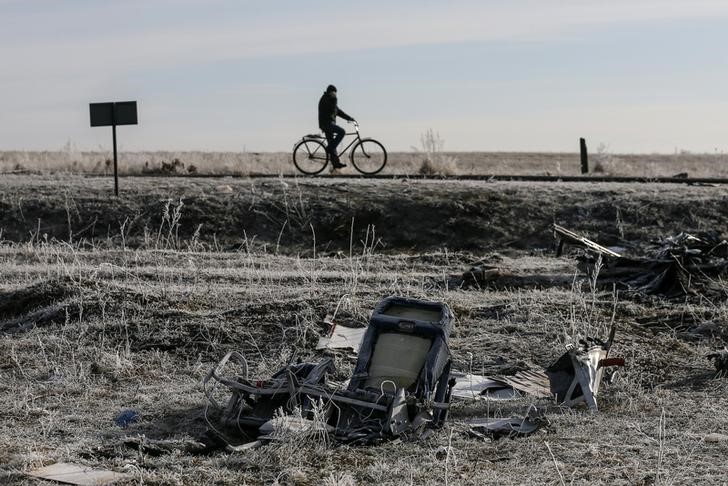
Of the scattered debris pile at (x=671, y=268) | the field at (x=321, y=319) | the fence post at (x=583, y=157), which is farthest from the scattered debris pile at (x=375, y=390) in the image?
the fence post at (x=583, y=157)

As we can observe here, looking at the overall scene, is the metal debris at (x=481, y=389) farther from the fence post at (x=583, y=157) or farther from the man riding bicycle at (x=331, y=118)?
the fence post at (x=583, y=157)

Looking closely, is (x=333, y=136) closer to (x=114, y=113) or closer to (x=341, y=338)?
(x=114, y=113)

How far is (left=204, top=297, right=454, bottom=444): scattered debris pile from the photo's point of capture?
21.9 feet

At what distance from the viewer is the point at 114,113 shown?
19.6 m

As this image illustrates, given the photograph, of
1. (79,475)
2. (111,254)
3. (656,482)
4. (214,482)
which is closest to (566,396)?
(656,482)

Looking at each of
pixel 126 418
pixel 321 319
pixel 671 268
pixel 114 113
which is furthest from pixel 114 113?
pixel 126 418

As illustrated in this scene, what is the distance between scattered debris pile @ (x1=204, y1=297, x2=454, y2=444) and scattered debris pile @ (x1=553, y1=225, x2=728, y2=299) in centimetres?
489

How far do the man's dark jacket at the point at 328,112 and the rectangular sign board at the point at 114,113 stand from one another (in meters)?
4.07

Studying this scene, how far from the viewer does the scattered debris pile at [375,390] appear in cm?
669

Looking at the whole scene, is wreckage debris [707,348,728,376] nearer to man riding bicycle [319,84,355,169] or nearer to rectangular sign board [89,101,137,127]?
rectangular sign board [89,101,137,127]

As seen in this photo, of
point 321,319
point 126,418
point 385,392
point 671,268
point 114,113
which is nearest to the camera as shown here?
point 385,392

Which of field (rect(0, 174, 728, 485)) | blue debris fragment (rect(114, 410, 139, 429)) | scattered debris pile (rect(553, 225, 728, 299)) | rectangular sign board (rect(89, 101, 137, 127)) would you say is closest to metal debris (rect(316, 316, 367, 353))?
field (rect(0, 174, 728, 485))

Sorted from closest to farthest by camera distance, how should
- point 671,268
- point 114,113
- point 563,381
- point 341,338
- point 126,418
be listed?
point 126,418 → point 563,381 → point 341,338 → point 671,268 → point 114,113

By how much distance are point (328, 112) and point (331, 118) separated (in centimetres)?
14
